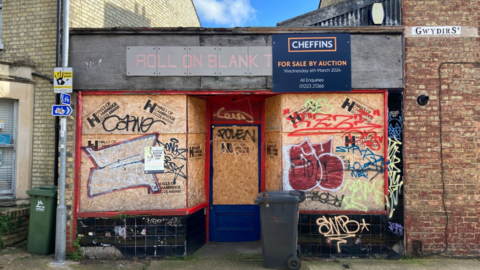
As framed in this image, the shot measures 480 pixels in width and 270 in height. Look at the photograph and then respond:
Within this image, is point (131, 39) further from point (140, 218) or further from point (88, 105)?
point (140, 218)

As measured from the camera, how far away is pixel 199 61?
550cm

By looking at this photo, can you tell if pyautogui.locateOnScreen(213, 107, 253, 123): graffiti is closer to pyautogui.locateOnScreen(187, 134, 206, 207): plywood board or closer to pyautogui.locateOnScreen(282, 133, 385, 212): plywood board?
pyautogui.locateOnScreen(187, 134, 206, 207): plywood board

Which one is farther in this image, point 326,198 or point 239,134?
point 239,134

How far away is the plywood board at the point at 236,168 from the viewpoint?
6422 mm

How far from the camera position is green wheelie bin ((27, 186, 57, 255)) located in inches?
211

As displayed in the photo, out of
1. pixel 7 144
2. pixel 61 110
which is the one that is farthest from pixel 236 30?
pixel 7 144

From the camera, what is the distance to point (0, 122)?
20.0 ft

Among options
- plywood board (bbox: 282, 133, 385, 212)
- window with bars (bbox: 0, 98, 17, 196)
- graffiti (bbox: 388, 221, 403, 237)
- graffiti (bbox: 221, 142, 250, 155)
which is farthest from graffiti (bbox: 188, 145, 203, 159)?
graffiti (bbox: 388, 221, 403, 237)

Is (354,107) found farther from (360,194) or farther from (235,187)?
(235,187)

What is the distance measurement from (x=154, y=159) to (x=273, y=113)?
7.99 ft

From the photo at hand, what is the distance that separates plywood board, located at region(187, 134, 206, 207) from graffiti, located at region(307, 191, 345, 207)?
2.14 meters

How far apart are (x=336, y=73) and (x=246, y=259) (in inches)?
147

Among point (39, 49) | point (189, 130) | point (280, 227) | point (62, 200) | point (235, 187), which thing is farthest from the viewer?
point (235, 187)

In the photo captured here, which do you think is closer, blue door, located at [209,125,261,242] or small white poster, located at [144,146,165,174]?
small white poster, located at [144,146,165,174]
